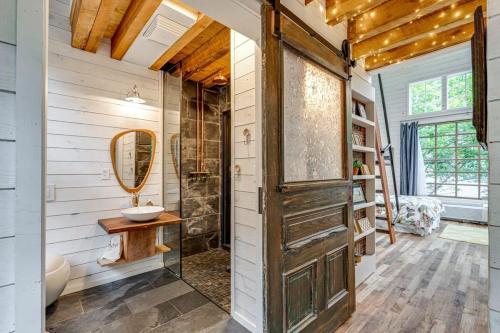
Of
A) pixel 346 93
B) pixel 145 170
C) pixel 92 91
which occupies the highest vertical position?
pixel 92 91

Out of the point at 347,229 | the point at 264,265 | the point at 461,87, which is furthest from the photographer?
the point at 461,87

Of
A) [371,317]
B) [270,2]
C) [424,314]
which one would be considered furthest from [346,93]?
[424,314]

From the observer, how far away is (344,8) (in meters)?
1.73

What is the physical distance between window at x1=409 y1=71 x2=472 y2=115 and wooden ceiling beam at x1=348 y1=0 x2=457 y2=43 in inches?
195

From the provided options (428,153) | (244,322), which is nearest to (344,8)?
(244,322)

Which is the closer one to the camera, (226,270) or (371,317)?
(371,317)

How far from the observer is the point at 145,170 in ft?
9.47

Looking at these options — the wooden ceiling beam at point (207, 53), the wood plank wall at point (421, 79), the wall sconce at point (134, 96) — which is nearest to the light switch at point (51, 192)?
the wall sconce at point (134, 96)

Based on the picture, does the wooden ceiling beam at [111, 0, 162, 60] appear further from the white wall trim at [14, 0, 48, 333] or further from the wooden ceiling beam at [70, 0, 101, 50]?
the white wall trim at [14, 0, 48, 333]

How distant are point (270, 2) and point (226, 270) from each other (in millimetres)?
2766

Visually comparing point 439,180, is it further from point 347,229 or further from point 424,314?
point 347,229

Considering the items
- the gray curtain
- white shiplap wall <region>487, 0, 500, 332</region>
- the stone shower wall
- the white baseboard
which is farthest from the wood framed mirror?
the gray curtain

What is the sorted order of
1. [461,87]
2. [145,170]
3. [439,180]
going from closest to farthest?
[145,170] → [461,87] → [439,180]

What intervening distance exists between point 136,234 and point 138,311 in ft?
2.45
